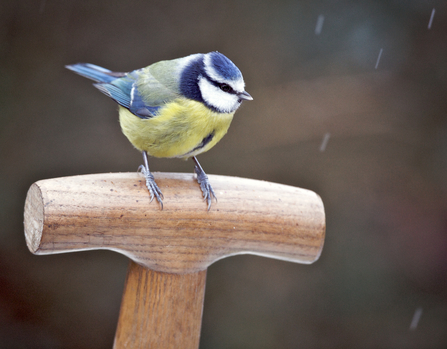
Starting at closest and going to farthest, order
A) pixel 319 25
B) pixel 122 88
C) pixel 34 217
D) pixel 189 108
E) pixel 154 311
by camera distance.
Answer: pixel 34 217 → pixel 154 311 → pixel 189 108 → pixel 122 88 → pixel 319 25

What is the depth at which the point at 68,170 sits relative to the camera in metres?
2.21

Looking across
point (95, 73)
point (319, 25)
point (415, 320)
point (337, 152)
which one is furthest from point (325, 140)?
point (95, 73)

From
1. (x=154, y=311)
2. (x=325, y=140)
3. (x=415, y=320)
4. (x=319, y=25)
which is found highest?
(x=319, y=25)

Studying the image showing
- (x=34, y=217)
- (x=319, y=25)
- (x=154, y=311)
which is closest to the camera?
(x=34, y=217)

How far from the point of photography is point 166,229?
3.47 ft

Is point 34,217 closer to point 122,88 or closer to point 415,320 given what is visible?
point 122,88

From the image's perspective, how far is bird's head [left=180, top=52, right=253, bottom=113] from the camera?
117 cm

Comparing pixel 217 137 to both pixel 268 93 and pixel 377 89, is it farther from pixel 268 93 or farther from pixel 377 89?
pixel 377 89

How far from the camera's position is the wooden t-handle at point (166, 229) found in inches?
37.9

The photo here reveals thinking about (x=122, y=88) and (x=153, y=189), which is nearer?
(x=153, y=189)

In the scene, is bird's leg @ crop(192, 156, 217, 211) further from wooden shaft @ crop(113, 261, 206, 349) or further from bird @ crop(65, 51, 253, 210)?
wooden shaft @ crop(113, 261, 206, 349)

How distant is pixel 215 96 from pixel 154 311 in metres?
0.53

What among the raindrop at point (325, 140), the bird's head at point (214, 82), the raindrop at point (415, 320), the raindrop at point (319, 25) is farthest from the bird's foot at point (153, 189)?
the raindrop at point (415, 320)

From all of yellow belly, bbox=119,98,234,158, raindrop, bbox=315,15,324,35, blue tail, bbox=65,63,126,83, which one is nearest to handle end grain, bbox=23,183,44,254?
yellow belly, bbox=119,98,234,158
